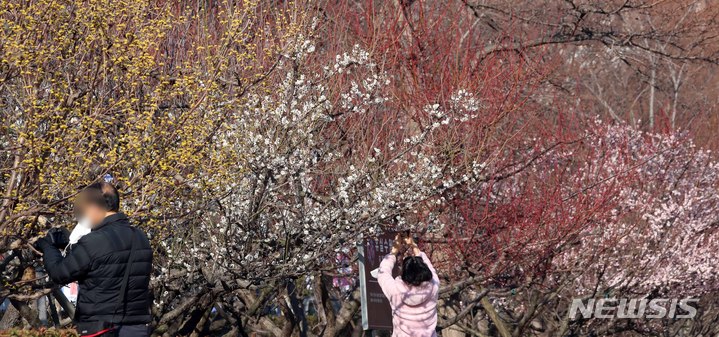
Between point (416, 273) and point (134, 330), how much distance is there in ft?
9.46

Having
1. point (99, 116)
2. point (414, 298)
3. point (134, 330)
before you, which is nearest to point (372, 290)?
point (414, 298)

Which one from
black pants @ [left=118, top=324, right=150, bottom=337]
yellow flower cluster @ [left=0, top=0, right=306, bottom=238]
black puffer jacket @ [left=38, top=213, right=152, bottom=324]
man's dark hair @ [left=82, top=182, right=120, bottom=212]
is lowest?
black pants @ [left=118, top=324, right=150, bottom=337]

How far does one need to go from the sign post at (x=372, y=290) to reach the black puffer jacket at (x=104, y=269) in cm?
363

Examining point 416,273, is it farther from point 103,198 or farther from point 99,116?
point 103,198

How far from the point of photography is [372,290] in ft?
31.6

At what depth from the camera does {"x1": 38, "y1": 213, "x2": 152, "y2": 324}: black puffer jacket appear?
18.8ft

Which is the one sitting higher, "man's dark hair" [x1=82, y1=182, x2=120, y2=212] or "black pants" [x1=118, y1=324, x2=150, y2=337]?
"man's dark hair" [x1=82, y1=182, x2=120, y2=212]

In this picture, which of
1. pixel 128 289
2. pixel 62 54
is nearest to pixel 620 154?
pixel 62 54

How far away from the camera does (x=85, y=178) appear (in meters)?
7.85

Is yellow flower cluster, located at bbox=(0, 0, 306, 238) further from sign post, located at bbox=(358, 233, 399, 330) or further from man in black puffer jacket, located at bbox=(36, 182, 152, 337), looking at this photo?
sign post, located at bbox=(358, 233, 399, 330)

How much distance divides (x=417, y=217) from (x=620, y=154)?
7860 millimetres

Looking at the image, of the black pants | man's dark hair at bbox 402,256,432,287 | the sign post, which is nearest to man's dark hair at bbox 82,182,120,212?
the black pants

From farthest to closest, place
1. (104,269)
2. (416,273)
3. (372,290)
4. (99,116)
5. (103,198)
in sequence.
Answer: (372,290) → (416,273) → (99,116) → (103,198) → (104,269)

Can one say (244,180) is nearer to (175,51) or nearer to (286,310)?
(175,51)
